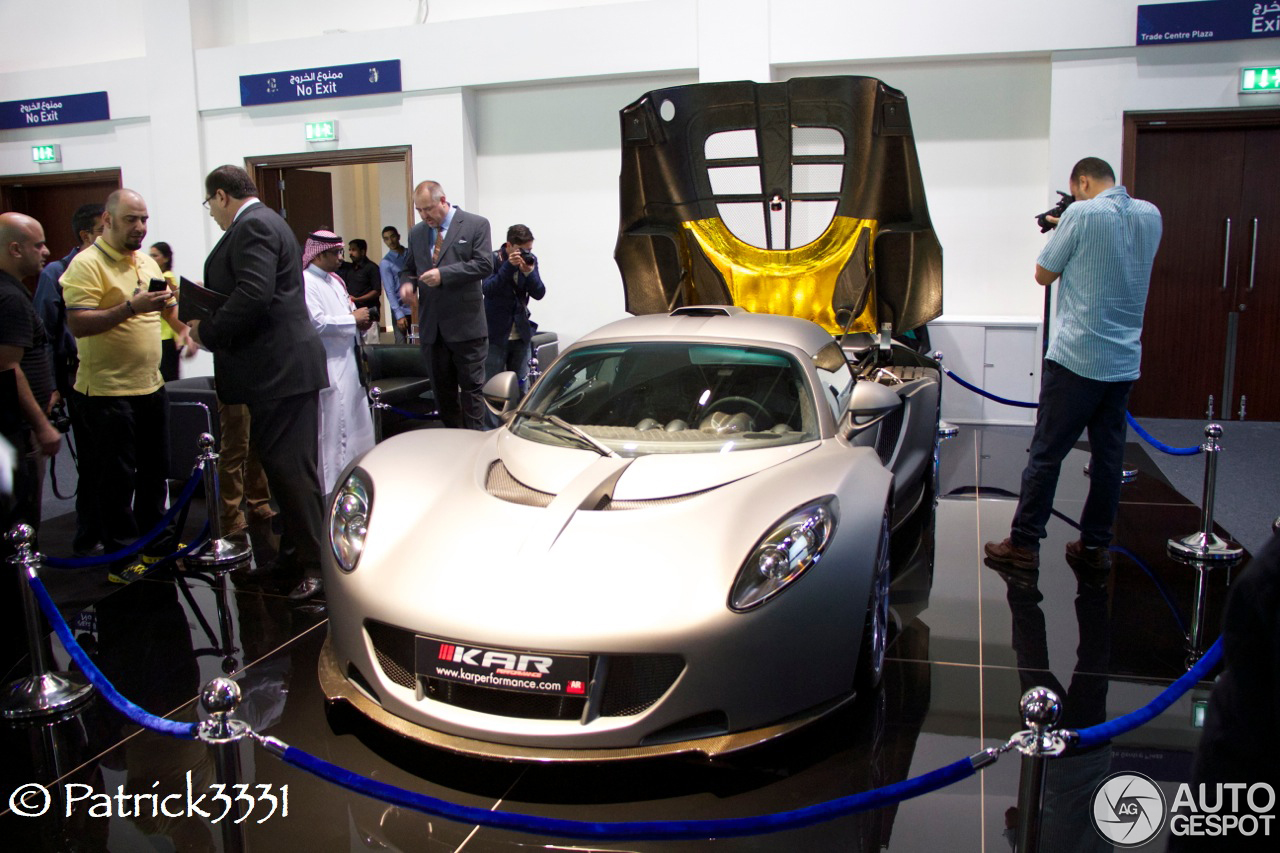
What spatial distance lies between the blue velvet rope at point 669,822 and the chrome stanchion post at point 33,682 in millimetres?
1715

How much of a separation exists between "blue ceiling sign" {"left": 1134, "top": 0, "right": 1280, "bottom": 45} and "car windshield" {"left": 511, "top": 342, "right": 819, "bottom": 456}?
6.10m

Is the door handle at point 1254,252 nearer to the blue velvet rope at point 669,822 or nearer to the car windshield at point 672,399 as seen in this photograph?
the car windshield at point 672,399

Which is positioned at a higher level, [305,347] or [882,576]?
[305,347]

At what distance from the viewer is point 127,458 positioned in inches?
182

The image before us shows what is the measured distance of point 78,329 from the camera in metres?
4.40

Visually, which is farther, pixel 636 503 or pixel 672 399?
pixel 672 399

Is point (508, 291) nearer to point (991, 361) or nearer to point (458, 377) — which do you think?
point (458, 377)

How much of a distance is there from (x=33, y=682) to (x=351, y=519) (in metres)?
1.25

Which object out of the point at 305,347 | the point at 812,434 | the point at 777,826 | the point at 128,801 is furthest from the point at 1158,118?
the point at 128,801

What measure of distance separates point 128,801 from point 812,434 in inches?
92.9

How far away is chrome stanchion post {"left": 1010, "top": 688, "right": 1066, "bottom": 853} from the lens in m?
1.79

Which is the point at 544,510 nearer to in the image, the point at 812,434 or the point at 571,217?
the point at 812,434

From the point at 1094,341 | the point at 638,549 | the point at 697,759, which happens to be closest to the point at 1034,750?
the point at 697,759

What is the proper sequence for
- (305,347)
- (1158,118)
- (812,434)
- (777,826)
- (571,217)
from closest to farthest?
(777,826)
(812,434)
(305,347)
(1158,118)
(571,217)
